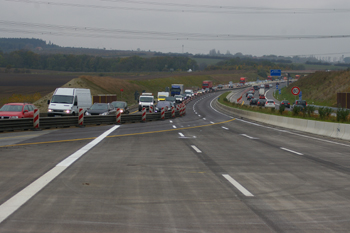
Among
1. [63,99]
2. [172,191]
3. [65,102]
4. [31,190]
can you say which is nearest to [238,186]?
[172,191]

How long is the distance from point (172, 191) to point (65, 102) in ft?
89.1

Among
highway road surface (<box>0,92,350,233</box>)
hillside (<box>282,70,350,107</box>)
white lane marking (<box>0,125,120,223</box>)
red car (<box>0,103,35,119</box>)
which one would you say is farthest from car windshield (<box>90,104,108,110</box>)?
hillside (<box>282,70,350,107</box>)

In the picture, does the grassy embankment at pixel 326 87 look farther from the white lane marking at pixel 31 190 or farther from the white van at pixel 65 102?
the white lane marking at pixel 31 190

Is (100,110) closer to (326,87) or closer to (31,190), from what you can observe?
(31,190)

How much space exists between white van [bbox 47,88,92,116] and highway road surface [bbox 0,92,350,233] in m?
18.6

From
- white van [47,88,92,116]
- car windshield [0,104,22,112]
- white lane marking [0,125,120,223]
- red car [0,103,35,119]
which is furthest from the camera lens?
white van [47,88,92,116]

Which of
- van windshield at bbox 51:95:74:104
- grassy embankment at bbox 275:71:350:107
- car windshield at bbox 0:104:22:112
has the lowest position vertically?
car windshield at bbox 0:104:22:112

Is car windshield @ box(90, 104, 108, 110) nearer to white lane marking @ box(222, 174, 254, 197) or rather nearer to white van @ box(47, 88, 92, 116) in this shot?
white van @ box(47, 88, 92, 116)

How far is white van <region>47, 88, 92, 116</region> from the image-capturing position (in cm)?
3287

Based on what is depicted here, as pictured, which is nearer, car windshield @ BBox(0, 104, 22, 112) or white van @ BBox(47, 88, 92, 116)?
car windshield @ BBox(0, 104, 22, 112)

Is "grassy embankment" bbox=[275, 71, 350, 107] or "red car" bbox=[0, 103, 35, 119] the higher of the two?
"grassy embankment" bbox=[275, 71, 350, 107]

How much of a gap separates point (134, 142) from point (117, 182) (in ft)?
30.8

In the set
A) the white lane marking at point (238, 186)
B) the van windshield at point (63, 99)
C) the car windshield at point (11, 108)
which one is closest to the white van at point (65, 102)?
the van windshield at point (63, 99)

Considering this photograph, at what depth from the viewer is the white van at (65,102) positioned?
32.9 m
